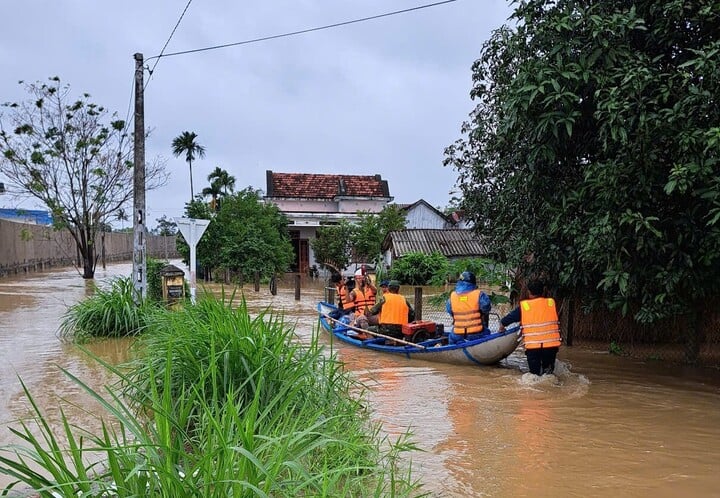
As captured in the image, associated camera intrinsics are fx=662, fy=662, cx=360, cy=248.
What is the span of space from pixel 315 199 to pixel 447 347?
2806cm

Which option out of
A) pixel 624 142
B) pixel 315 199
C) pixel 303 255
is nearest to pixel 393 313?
pixel 624 142

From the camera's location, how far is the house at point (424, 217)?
38.8m

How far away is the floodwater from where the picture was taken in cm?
532

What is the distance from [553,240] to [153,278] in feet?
33.6

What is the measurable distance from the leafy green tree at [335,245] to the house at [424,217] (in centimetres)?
755

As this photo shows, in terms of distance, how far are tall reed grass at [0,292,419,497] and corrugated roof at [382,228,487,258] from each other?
67.6ft

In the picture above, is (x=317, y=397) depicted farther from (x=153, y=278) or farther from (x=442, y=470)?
(x=153, y=278)

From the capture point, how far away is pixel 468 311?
408 inches

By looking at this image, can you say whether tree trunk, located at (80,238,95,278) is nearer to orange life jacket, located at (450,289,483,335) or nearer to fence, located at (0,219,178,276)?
fence, located at (0,219,178,276)

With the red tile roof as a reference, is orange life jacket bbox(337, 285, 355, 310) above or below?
below

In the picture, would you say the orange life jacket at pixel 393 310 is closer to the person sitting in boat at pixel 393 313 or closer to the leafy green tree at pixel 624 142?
the person sitting in boat at pixel 393 313

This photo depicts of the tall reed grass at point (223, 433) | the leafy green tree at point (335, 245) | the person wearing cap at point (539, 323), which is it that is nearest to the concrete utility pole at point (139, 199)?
the tall reed grass at point (223, 433)

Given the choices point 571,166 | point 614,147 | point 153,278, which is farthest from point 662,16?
point 153,278

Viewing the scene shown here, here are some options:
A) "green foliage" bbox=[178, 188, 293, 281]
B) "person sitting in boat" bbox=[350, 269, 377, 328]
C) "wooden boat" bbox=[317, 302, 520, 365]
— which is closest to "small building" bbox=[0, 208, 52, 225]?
"green foliage" bbox=[178, 188, 293, 281]
